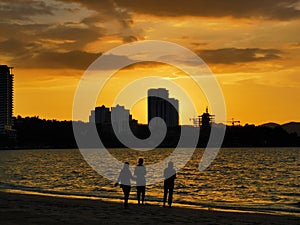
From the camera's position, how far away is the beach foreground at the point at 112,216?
74.7ft

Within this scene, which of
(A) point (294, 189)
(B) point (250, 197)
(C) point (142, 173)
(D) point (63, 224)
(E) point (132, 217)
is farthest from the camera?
(A) point (294, 189)

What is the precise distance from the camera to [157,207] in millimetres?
28922

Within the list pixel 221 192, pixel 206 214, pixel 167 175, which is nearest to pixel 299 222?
pixel 206 214

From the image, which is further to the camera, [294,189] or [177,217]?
[294,189]

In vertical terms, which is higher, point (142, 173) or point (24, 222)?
point (142, 173)

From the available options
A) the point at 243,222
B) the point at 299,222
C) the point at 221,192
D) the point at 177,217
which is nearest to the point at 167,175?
the point at 177,217

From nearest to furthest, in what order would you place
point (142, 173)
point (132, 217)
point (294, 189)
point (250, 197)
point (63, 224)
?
point (63, 224)
point (132, 217)
point (142, 173)
point (250, 197)
point (294, 189)

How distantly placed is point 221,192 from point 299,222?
2558 centimetres

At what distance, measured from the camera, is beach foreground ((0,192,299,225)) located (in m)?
22.8

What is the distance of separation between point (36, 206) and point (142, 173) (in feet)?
19.7

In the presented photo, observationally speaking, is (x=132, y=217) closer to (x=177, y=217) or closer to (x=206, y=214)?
(x=177, y=217)

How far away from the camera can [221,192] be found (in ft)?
166

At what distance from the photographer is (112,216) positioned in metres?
24.7

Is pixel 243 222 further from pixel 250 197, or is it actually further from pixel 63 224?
pixel 250 197
